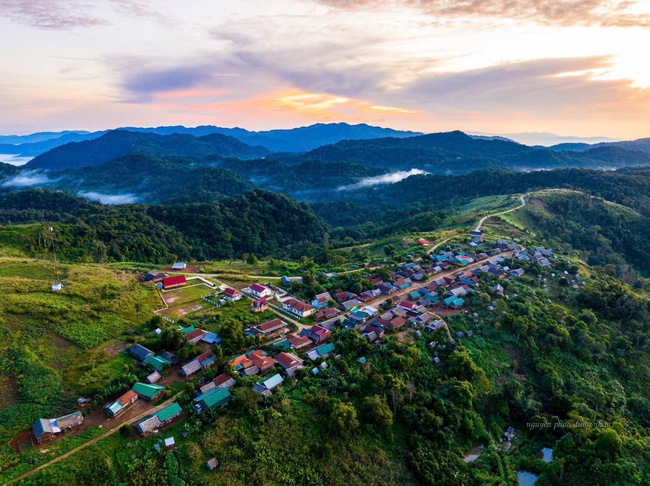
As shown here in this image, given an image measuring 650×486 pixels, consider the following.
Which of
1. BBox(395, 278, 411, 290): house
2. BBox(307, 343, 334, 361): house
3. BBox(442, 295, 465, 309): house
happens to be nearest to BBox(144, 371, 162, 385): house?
BBox(307, 343, 334, 361): house

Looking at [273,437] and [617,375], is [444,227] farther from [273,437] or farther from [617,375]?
[273,437]

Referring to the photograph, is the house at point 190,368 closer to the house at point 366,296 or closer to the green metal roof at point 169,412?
the green metal roof at point 169,412

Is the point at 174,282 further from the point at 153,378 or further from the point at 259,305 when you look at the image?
the point at 153,378

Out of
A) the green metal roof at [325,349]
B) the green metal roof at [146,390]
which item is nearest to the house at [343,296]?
the green metal roof at [325,349]

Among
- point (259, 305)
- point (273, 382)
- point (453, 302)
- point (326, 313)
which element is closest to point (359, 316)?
point (326, 313)

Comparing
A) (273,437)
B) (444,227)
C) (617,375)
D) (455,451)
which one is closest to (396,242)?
(444,227)

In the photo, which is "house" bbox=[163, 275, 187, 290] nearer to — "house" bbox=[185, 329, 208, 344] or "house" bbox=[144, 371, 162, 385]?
"house" bbox=[185, 329, 208, 344]
